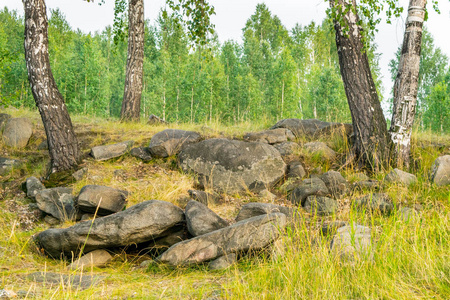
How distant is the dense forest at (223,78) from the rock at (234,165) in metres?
9.99

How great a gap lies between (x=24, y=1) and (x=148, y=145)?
3.40m

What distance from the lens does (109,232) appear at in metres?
4.25

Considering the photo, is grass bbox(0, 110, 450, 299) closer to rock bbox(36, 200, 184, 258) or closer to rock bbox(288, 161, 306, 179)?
rock bbox(36, 200, 184, 258)

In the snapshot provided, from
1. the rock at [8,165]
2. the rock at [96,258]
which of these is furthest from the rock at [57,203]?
the rock at [8,165]

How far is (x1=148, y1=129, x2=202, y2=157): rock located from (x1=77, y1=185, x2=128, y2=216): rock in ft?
5.99

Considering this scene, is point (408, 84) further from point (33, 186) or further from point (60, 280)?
point (33, 186)

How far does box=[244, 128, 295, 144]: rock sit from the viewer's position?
7816 millimetres

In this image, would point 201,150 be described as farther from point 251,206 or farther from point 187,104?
point 187,104

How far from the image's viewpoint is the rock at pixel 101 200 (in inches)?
211

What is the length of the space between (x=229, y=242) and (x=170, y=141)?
390cm

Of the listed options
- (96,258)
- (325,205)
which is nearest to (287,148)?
(325,205)

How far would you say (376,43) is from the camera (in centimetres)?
3189

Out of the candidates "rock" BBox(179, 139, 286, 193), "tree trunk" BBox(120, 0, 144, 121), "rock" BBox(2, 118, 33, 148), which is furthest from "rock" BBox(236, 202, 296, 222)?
"tree trunk" BBox(120, 0, 144, 121)

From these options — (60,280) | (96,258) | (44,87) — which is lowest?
(96,258)
